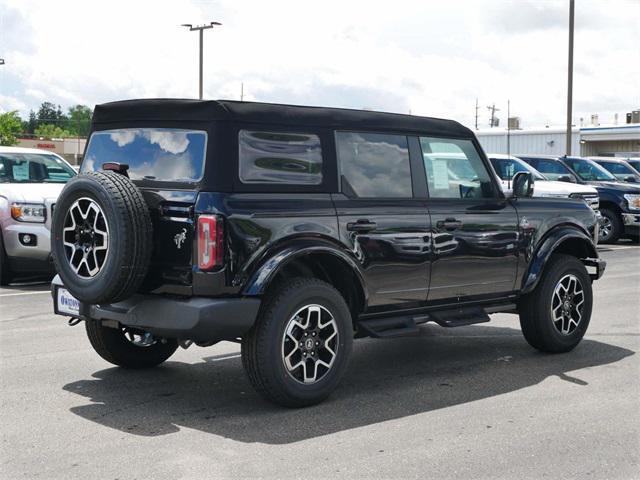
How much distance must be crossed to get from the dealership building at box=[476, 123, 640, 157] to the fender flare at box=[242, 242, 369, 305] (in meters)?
52.2

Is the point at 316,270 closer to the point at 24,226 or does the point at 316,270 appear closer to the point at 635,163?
the point at 24,226

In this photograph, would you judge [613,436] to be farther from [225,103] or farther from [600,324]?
[600,324]

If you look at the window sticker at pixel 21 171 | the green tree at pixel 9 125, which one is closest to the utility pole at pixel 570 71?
the window sticker at pixel 21 171

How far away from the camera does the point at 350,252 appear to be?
6.00 metres

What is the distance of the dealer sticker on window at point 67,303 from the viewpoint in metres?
5.92

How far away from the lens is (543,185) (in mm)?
17391

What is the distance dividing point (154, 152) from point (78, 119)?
181 meters

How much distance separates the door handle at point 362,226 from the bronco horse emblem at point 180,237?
112cm

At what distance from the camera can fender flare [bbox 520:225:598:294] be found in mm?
7301

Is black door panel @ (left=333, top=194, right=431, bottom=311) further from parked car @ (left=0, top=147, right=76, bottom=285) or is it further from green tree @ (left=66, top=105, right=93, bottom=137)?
green tree @ (left=66, top=105, right=93, bottom=137)

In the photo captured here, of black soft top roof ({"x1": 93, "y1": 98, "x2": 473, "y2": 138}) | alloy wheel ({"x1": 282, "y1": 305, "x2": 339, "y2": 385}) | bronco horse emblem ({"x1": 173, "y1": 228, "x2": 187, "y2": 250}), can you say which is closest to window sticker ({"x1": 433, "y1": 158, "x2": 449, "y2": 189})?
black soft top roof ({"x1": 93, "y1": 98, "x2": 473, "y2": 138})

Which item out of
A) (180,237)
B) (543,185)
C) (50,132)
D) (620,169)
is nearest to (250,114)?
(180,237)

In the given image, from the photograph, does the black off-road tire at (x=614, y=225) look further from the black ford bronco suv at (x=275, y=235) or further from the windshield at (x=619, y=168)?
the black ford bronco suv at (x=275, y=235)

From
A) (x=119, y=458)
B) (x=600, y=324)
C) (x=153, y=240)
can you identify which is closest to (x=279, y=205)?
(x=153, y=240)
